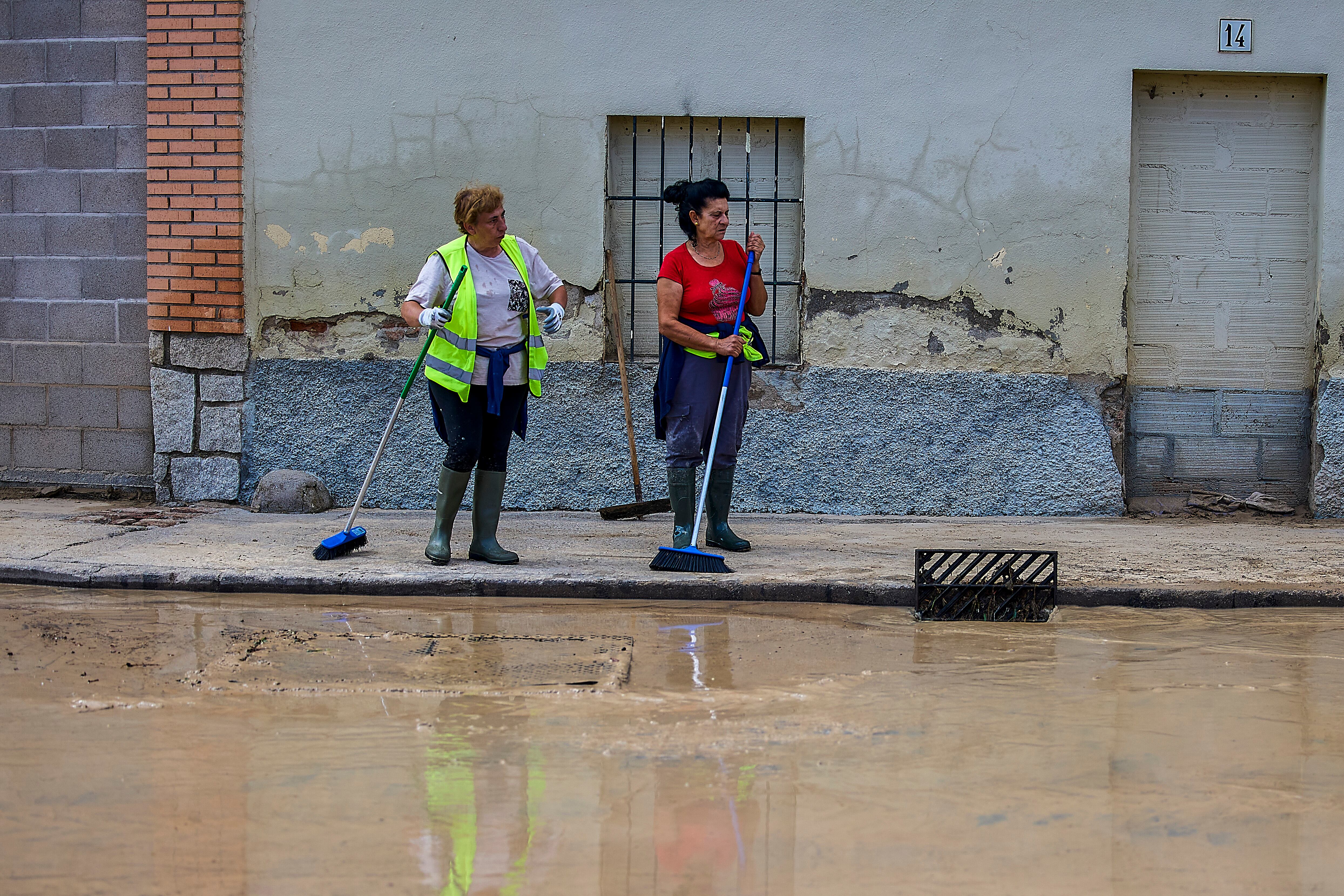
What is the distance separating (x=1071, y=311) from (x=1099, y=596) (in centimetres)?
274

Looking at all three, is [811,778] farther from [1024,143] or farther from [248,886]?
[1024,143]

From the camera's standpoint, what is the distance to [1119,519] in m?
7.75

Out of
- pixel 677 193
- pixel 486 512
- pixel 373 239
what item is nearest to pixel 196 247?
pixel 373 239

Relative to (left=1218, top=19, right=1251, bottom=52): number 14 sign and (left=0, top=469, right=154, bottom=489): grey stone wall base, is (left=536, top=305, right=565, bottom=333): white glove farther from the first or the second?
(left=1218, top=19, right=1251, bottom=52): number 14 sign

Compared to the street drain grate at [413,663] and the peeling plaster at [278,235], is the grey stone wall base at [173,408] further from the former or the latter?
the street drain grate at [413,663]

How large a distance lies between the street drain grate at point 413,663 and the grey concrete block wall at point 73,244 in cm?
390

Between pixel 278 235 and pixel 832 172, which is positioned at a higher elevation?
pixel 832 172

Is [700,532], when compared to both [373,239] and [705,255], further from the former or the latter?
[373,239]

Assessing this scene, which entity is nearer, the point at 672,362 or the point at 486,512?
the point at 486,512

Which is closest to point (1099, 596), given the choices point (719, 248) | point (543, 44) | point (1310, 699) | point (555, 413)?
point (1310, 699)

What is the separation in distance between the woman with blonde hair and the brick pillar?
2.38 meters

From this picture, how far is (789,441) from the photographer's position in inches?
307

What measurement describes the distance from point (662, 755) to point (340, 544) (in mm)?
2991

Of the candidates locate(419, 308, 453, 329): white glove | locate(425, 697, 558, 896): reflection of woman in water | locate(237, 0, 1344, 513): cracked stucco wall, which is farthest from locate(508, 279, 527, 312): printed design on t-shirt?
locate(425, 697, 558, 896): reflection of woman in water
